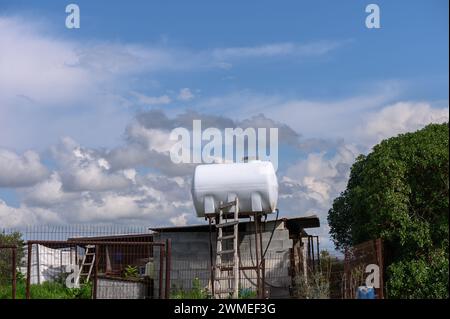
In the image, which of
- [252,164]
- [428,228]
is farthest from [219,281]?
[428,228]

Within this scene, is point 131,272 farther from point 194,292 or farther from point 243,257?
point 243,257

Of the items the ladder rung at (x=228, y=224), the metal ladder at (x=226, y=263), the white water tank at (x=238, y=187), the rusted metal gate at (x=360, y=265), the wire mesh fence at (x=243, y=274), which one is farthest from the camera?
the wire mesh fence at (x=243, y=274)

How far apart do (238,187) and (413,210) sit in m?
4.38

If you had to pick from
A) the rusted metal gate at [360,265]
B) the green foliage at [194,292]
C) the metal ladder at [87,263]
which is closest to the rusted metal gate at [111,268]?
the metal ladder at [87,263]

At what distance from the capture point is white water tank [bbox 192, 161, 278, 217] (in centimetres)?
1672

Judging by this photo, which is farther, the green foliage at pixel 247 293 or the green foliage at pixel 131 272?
the green foliage at pixel 131 272

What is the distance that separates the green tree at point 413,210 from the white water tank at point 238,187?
256cm

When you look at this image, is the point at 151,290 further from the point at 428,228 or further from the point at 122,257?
the point at 428,228

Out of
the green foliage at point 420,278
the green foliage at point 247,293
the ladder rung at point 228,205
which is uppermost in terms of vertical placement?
the ladder rung at point 228,205

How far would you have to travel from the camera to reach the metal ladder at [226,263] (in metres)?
15.8

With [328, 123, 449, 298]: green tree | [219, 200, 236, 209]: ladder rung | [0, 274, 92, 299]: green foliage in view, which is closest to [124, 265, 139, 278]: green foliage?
[0, 274, 92, 299]: green foliage

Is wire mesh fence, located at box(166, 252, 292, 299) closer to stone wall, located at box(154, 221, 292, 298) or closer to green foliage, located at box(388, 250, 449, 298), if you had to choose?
stone wall, located at box(154, 221, 292, 298)

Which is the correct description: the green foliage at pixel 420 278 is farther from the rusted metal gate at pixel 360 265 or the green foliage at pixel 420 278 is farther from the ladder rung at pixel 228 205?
the ladder rung at pixel 228 205
